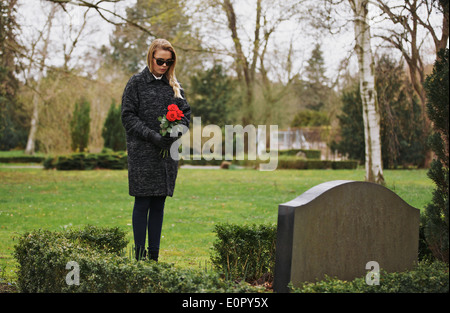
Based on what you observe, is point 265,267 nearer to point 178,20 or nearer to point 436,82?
point 436,82

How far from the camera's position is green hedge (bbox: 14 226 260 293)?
324 cm

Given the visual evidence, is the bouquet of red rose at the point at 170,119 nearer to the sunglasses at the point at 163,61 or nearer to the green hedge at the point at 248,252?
the sunglasses at the point at 163,61

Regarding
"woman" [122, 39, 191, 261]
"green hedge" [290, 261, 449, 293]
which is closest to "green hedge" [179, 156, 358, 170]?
"woman" [122, 39, 191, 261]

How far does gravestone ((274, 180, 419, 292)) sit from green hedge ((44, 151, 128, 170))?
20219mm

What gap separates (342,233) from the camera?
3.65 metres

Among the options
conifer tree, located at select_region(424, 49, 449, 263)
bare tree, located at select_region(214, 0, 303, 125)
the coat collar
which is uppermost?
bare tree, located at select_region(214, 0, 303, 125)

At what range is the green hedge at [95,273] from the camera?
3.24m

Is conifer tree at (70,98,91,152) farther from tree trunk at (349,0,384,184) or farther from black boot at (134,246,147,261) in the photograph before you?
black boot at (134,246,147,261)

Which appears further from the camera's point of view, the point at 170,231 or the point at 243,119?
the point at 243,119

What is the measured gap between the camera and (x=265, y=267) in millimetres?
4547

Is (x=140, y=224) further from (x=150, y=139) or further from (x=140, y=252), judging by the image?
(x=150, y=139)

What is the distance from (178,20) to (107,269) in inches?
534
